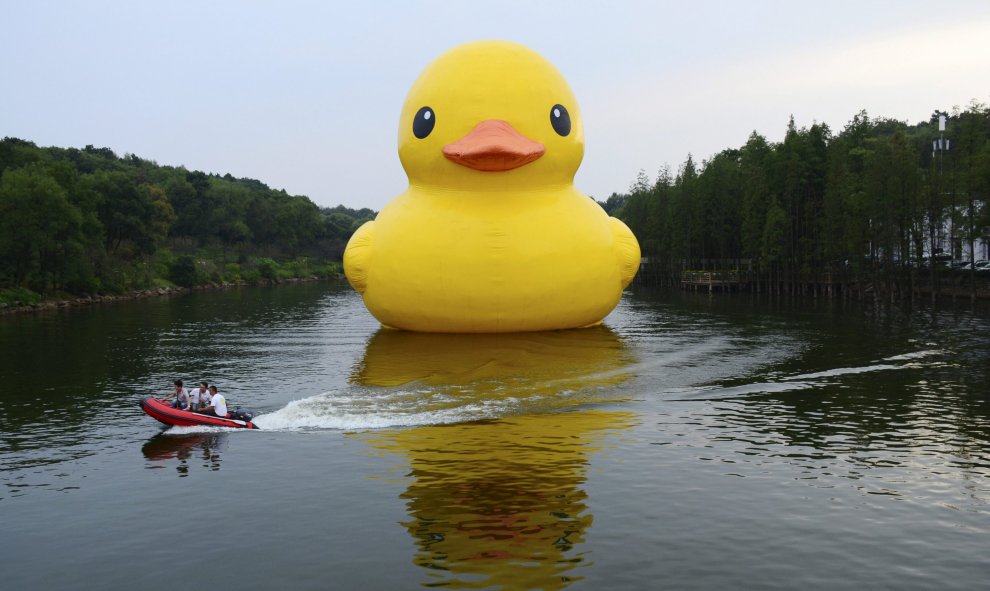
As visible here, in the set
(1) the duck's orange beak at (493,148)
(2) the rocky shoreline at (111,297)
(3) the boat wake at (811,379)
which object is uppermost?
(1) the duck's orange beak at (493,148)

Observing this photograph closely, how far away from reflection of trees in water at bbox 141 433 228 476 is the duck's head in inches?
430

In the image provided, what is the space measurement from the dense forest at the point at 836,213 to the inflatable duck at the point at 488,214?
892 inches

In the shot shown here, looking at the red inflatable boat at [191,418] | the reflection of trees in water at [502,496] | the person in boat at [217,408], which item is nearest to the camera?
the reflection of trees in water at [502,496]

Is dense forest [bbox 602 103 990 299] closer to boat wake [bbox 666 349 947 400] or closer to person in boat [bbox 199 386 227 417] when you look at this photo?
boat wake [bbox 666 349 947 400]

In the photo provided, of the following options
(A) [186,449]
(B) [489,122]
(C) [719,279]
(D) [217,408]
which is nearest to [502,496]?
(A) [186,449]

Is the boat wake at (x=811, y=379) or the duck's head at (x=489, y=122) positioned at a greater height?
the duck's head at (x=489, y=122)

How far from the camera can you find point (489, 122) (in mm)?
23891

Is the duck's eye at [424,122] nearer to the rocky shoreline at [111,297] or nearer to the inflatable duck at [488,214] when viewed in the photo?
the inflatable duck at [488,214]

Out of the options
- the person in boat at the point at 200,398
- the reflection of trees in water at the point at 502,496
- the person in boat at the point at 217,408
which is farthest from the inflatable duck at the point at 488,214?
the person in boat at the point at 217,408

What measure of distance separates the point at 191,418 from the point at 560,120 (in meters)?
14.1

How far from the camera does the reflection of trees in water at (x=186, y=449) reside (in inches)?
544

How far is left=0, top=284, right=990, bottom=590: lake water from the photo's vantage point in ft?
31.3

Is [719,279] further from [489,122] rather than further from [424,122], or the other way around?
[489,122]

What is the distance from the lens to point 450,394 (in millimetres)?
18359
